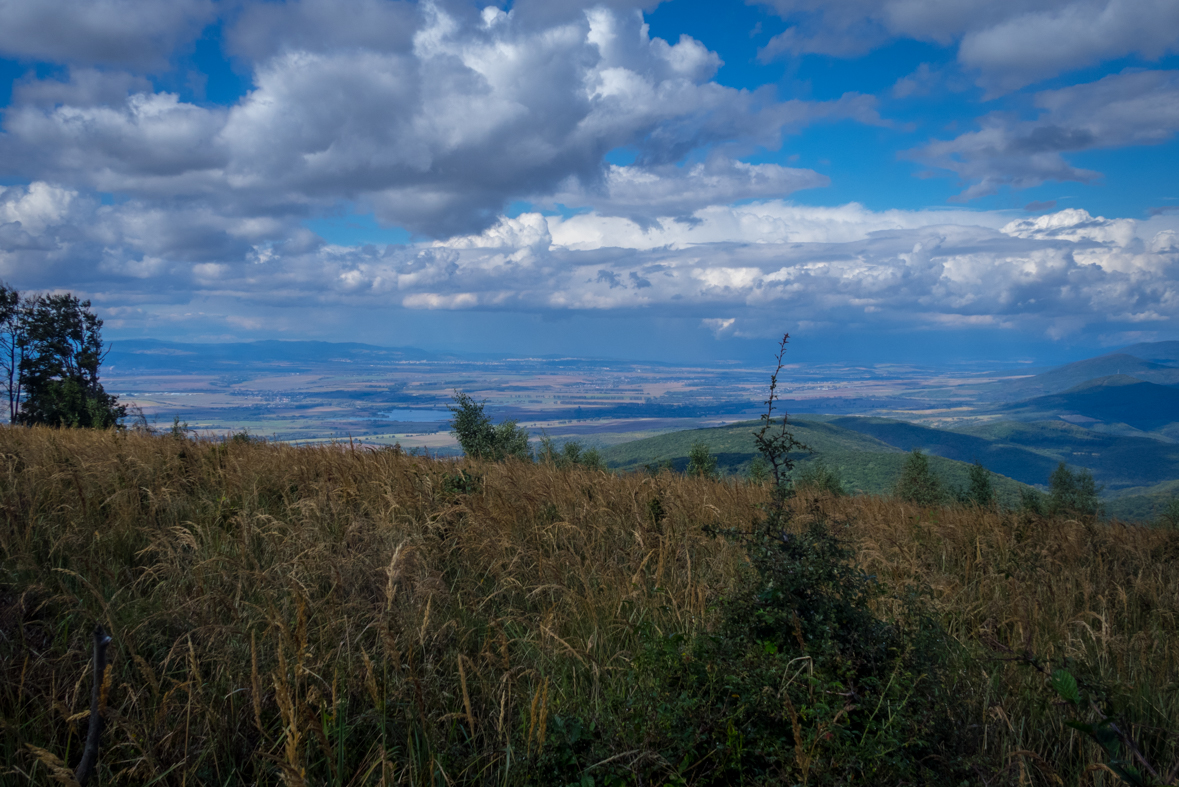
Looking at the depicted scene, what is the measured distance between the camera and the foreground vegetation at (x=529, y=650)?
229cm

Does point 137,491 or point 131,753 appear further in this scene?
point 137,491

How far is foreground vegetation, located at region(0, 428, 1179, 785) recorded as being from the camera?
2295 millimetres

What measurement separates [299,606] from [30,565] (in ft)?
8.54

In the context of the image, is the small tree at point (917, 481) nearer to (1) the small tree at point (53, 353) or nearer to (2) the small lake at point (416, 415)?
(1) the small tree at point (53, 353)

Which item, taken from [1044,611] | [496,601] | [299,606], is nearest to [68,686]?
[299,606]

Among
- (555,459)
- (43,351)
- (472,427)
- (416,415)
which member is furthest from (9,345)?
(416,415)

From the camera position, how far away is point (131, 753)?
235cm

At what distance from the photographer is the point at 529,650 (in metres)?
3.18

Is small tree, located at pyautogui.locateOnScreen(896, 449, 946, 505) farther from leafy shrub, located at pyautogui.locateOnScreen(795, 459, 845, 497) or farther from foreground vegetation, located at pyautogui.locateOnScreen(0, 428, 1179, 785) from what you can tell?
foreground vegetation, located at pyautogui.locateOnScreen(0, 428, 1179, 785)

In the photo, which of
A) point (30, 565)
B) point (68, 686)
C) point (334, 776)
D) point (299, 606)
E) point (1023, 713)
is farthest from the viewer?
point (30, 565)

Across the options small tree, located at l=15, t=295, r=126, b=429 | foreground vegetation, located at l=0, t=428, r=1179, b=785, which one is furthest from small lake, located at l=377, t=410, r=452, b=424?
foreground vegetation, located at l=0, t=428, r=1179, b=785

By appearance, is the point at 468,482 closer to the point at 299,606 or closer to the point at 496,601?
the point at 496,601

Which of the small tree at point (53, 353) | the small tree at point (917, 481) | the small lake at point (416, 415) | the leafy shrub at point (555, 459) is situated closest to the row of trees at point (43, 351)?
the small tree at point (53, 353)

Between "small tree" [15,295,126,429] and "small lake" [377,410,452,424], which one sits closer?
"small tree" [15,295,126,429]
